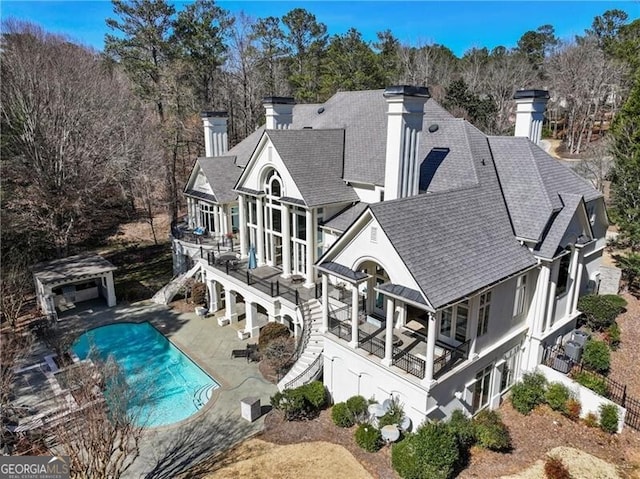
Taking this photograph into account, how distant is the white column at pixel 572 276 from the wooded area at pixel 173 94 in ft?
35.4

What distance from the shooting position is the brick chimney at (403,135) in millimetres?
16641

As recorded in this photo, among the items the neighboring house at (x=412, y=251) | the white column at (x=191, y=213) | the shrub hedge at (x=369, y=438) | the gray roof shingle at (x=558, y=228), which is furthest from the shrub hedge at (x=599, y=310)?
the white column at (x=191, y=213)

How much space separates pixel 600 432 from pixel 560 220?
26.0 feet

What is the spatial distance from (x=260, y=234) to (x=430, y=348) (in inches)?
533

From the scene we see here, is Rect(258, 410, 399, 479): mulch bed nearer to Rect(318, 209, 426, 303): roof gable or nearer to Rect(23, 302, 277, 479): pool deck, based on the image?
Rect(23, 302, 277, 479): pool deck

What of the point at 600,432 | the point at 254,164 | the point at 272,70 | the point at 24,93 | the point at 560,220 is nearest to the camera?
the point at 600,432

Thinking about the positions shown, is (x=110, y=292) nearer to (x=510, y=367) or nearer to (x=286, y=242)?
(x=286, y=242)

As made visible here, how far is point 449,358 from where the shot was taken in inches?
583

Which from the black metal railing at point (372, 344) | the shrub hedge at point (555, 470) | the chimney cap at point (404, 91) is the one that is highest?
the chimney cap at point (404, 91)

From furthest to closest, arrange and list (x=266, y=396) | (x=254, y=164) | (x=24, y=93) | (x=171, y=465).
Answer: (x=24, y=93) → (x=254, y=164) → (x=266, y=396) → (x=171, y=465)

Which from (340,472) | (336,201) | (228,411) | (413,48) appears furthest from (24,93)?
(413,48)

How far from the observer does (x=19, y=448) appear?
1462 cm

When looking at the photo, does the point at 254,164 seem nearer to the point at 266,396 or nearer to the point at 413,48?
the point at 266,396

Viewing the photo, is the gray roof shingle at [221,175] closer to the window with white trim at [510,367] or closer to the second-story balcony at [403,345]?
the second-story balcony at [403,345]
